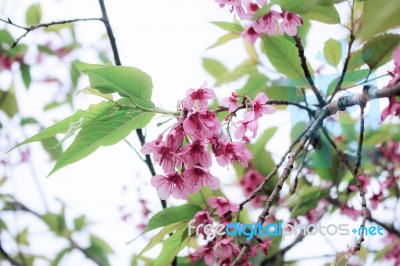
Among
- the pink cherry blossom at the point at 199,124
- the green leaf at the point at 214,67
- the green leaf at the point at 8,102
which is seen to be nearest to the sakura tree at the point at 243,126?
the pink cherry blossom at the point at 199,124

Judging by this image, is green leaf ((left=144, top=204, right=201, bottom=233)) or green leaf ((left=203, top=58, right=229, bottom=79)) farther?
green leaf ((left=203, top=58, right=229, bottom=79))

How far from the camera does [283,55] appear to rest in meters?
1.17

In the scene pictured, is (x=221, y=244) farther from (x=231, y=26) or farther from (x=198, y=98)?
(x=231, y=26)

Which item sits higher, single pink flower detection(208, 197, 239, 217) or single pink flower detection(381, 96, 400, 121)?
single pink flower detection(381, 96, 400, 121)

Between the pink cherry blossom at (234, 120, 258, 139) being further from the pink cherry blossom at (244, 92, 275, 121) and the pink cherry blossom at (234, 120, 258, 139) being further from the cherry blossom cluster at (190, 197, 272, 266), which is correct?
the cherry blossom cluster at (190, 197, 272, 266)

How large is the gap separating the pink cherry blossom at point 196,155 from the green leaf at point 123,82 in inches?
4.4

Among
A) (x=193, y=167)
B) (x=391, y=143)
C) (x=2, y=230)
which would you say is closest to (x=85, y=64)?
(x=193, y=167)

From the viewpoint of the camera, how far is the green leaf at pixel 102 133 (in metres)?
0.85

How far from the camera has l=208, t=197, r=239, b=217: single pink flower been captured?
963 millimetres

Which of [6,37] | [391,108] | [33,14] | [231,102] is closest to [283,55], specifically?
[231,102]

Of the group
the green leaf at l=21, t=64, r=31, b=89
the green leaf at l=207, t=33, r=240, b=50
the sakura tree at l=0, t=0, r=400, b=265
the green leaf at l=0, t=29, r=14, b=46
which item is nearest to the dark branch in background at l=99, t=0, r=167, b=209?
the sakura tree at l=0, t=0, r=400, b=265

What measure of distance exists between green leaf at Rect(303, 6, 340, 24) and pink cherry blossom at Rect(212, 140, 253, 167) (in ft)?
1.13

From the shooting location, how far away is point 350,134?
5.65 ft

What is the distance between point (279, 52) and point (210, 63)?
0.82 metres
